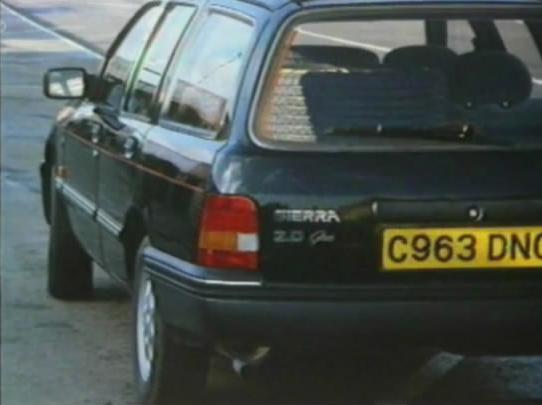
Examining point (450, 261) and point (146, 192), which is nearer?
point (450, 261)

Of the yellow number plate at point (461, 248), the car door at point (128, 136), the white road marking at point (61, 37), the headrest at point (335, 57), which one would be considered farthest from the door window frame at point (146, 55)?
the white road marking at point (61, 37)

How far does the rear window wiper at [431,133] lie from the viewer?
6.42m

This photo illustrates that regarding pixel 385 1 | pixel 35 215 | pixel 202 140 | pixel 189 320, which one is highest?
pixel 385 1

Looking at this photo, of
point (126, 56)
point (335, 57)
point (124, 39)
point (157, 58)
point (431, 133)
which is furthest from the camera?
point (124, 39)

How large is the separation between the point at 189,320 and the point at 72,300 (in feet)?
9.70

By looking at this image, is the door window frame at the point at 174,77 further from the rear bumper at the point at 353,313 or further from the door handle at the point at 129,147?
the rear bumper at the point at 353,313

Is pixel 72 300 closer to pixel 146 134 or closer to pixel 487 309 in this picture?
pixel 146 134

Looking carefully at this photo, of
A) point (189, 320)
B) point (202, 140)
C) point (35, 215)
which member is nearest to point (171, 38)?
point (202, 140)

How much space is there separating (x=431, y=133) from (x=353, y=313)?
2.34 ft

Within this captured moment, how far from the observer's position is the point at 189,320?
250 inches

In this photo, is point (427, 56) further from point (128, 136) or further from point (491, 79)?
point (128, 136)

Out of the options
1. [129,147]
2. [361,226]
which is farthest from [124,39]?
[361,226]

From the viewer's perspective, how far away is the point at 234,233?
20.5 feet

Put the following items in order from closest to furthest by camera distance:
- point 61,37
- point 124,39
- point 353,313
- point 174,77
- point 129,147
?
point 353,313 < point 174,77 < point 129,147 < point 124,39 < point 61,37
